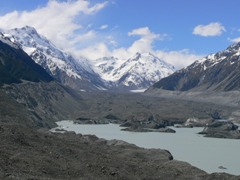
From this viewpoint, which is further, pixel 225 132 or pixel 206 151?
pixel 225 132

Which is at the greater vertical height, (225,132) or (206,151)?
(225,132)

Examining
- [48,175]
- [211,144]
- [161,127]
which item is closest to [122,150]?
[48,175]

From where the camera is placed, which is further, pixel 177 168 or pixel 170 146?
pixel 170 146

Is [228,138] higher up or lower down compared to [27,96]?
lower down

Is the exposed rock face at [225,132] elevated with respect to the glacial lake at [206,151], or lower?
elevated

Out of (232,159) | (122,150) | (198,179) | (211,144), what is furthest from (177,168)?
(211,144)

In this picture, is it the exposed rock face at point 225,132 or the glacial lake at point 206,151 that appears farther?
the exposed rock face at point 225,132

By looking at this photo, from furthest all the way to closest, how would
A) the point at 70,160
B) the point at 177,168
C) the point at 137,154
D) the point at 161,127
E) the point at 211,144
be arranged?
the point at 161,127 < the point at 211,144 < the point at 137,154 < the point at 177,168 < the point at 70,160

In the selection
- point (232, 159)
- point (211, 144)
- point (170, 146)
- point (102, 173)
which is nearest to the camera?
point (102, 173)

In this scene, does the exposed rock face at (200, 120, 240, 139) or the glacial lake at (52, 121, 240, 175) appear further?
the exposed rock face at (200, 120, 240, 139)

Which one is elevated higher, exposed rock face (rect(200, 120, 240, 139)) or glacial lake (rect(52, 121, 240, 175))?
exposed rock face (rect(200, 120, 240, 139))

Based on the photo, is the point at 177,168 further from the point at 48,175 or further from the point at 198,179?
the point at 48,175
